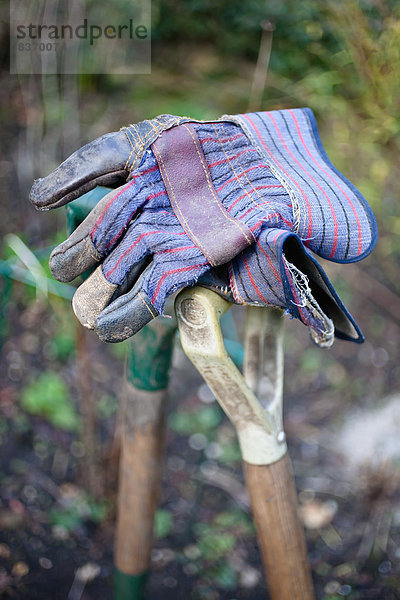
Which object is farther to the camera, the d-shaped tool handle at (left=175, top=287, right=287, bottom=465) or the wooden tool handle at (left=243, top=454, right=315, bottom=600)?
the wooden tool handle at (left=243, top=454, right=315, bottom=600)

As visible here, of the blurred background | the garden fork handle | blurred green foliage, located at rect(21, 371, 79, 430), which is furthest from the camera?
blurred green foliage, located at rect(21, 371, 79, 430)

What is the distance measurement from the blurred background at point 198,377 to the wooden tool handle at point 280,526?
2.12 feet

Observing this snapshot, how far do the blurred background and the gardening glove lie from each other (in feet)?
2.03

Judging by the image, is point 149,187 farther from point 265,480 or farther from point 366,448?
point 366,448

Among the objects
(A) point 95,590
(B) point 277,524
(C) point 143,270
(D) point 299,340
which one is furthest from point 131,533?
(D) point 299,340

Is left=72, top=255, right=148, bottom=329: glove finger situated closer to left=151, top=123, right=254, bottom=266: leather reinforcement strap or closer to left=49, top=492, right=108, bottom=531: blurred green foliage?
left=151, top=123, right=254, bottom=266: leather reinforcement strap

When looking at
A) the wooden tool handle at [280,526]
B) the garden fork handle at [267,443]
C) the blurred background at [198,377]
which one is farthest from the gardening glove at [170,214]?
the blurred background at [198,377]

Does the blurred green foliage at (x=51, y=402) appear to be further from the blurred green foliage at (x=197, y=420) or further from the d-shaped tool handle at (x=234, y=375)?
the d-shaped tool handle at (x=234, y=375)

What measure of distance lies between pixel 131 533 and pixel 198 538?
21.7 inches

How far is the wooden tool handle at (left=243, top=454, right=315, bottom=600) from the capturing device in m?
0.89

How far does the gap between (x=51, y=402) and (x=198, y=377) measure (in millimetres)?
540

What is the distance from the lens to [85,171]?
2.40 feet

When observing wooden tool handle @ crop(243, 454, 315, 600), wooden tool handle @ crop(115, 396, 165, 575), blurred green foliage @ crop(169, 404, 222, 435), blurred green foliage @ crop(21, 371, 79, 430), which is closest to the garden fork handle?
wooden tool handle @ crop(243, 454, 315, 600)

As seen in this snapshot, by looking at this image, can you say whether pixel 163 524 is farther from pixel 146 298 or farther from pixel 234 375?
pixel 146 298
